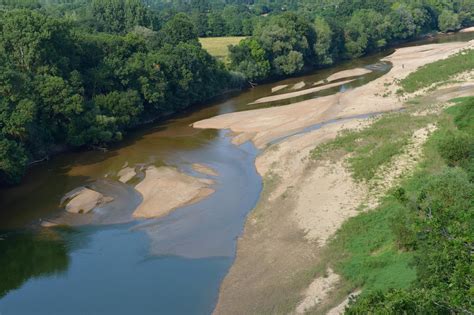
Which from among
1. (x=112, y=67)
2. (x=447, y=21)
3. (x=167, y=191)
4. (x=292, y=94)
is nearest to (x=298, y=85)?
(x=292, y=94)

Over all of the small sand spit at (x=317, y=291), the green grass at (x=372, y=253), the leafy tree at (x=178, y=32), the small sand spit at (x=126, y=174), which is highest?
the leafy tree at (x=178, y=32)

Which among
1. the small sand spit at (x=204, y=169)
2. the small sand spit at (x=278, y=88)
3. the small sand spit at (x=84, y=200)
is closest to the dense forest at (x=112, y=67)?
the small sand spit at (x=278, y=88)

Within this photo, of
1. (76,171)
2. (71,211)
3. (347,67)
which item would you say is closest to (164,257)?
(71,211)

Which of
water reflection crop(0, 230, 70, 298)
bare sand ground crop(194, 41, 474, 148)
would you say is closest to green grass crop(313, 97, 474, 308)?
water reflection crop(0, 230, 70, 298)

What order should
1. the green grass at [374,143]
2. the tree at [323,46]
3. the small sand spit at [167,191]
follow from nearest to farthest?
the small sand spit at [167,191]
the green grass at [374,143]
the tree at [323,46]

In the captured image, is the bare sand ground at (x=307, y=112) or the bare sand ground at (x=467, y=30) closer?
the bare sand ground at (x=307, y=112)

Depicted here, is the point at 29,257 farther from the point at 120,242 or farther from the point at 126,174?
the point at 126,174

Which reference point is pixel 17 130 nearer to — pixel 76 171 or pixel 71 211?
pixel 76 171

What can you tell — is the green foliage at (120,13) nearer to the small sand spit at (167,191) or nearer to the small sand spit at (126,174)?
the small sand spit at (126,174)
